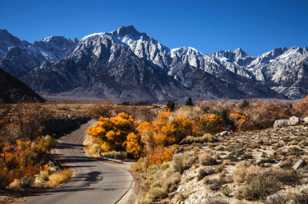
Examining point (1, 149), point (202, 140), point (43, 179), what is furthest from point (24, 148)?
point (202, 140)

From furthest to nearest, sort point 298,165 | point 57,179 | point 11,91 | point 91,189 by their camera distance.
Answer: point 11,91
point 57,179
point 91,189
point 298,165

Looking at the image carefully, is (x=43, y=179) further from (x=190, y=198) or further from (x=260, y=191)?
(x=260, y=191)

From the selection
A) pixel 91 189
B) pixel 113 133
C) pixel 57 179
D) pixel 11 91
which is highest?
pixel 11 91

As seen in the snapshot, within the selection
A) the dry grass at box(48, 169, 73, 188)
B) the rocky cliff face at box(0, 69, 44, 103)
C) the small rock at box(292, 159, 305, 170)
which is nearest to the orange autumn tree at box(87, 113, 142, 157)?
the dry grass at box(48, 169, 73, 188)

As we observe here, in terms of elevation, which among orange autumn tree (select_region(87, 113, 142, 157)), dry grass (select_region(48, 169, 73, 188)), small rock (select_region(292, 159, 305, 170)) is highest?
small rock (select_region(292, 159, 305, 170))

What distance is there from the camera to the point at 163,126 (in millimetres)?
52625

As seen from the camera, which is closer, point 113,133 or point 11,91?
point 113,133

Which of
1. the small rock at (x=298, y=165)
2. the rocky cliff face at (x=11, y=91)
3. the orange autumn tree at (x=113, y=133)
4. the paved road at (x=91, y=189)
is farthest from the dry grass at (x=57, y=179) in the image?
the rocky cliff face at (x=11, y=91)

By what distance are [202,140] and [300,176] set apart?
94.6ft

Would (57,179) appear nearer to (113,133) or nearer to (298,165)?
(298,165)

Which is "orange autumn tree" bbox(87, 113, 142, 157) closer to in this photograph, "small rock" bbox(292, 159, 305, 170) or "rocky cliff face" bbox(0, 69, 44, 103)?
"small rock" bbox(292, 159, 305, 170)

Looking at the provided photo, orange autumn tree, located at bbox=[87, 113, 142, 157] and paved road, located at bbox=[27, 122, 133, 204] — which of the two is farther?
orange autumn tree, located at bbox=[87, 113, 142, 157]

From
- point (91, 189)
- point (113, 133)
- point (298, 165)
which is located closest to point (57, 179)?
point (91, 189)

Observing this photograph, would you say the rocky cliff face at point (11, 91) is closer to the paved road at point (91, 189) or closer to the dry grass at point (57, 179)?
the paved road at point (91, 189)
